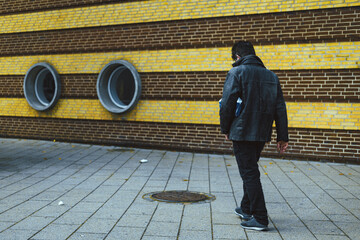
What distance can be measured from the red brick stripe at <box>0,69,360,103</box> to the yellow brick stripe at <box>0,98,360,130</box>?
147mm

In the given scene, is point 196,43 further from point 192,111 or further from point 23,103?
point 23,103

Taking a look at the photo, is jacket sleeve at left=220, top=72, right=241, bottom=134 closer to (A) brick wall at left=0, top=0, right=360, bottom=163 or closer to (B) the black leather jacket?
(B) the black leather jacket

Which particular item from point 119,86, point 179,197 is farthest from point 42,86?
point 179,197

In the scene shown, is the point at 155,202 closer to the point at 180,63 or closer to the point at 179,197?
the point at 179,197

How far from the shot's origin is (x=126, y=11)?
1009cm

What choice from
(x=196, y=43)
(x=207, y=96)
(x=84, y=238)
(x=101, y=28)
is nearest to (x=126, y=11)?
(x=101, y=28)

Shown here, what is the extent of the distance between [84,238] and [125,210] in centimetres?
104

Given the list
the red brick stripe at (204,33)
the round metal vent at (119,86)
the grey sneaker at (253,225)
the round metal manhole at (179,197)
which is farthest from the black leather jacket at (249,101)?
the round metal vent at (119,86)

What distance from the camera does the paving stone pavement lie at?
4070mm

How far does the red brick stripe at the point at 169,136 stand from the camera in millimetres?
8445

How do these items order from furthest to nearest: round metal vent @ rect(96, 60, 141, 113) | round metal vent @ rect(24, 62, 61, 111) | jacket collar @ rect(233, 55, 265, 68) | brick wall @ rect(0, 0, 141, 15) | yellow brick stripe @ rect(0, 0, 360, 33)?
round metal vent @ rect(24, 62, 61, 111)
brick wall @ rect(0, 0, 141, 15)
round metal vent @ rect(96, 60, 141, 113)
yellow brick stripe @ rect(0, 0, 360, 33)
jacket collar @ rect(233, 55, 265, 68)

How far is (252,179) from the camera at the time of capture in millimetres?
4164

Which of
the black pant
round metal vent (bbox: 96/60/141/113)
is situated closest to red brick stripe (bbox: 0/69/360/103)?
round metal vent (bbox: 96/60/141/113)

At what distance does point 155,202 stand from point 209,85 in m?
4.69
